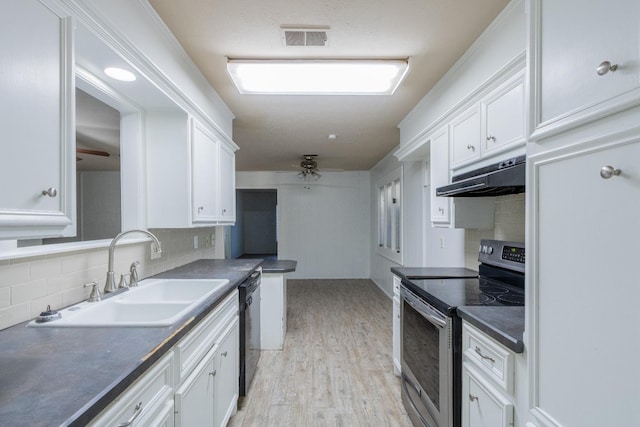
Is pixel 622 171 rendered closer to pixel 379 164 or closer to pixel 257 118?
pixel 257 118

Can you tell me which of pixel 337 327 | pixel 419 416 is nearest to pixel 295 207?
pixel 337 327

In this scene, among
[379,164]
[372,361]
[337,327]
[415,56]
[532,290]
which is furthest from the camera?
[379,164]

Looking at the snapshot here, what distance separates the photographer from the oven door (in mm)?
1577

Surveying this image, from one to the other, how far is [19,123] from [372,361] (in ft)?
10.1

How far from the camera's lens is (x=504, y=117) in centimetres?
172

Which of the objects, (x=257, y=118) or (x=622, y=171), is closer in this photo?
(x=622, y=171)

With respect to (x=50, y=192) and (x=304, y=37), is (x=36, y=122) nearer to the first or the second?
(x=50, y=192)

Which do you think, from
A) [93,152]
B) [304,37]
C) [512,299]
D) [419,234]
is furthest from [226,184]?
[512,299]

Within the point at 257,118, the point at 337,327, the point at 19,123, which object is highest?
the point at 257,118

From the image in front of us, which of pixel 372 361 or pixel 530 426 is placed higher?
pixel 530 426

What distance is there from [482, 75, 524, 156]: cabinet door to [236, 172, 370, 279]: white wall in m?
5.48

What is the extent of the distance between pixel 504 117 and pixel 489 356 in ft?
3.98

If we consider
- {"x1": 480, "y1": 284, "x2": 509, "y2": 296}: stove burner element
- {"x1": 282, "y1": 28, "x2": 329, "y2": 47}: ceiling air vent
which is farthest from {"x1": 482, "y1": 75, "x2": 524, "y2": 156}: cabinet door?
{"x1": 282, "y1": 28, "x2": 329, "y2": 47}: ceiling air vent

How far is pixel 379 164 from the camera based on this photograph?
6305 millimetres
